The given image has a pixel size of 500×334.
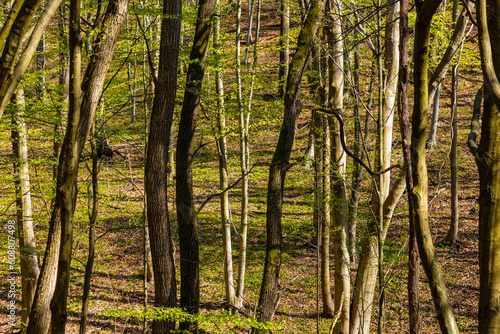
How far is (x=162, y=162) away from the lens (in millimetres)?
5547

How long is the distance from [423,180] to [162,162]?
3975mm

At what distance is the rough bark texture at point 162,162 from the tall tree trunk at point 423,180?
152 inches

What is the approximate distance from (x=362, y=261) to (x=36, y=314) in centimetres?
446

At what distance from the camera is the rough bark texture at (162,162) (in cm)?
546

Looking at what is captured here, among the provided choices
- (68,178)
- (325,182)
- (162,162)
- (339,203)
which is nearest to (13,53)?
(68,178)

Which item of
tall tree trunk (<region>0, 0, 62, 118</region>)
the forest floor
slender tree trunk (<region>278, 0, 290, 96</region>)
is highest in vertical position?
slender tree trunk (<region>278, 0, 290, 96</region>)

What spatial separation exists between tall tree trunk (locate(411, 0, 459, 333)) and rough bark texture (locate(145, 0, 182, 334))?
3871 millimetres

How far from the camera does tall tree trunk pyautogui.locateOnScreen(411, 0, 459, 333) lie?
6.93ft

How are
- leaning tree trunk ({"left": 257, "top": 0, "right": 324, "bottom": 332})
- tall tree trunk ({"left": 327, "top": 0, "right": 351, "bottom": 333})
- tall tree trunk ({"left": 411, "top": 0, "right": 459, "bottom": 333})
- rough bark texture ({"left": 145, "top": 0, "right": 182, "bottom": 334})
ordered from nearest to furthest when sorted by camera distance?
tall tree trunk ({"left": 411, "top": 0, "right": 459, "bottom": 333})
leaning tree trunk ({"left": 257, "top": 0, "right": 324, "bottom": 332})
rough bark texture ({"left": 145, "top": 0, "right": 182, "bottom": 334})
tall tree trunk ({"left": 327, "top": 0, "right": 351, "bottom": 333})

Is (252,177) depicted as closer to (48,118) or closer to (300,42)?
(48,118)

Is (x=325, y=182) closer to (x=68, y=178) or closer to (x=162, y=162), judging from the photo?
A: (x=162, y=162)

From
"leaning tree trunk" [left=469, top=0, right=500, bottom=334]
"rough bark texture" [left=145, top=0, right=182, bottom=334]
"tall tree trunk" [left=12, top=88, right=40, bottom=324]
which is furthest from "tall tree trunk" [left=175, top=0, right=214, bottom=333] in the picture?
"leaning tree trunk" [left=469, top=0, right=500, bottom=334]

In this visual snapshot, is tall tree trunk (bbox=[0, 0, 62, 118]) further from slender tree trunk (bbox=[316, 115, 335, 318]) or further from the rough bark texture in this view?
slender tree trunk (bbox=[316, 115, 335, 318])

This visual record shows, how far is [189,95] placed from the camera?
234 inches
